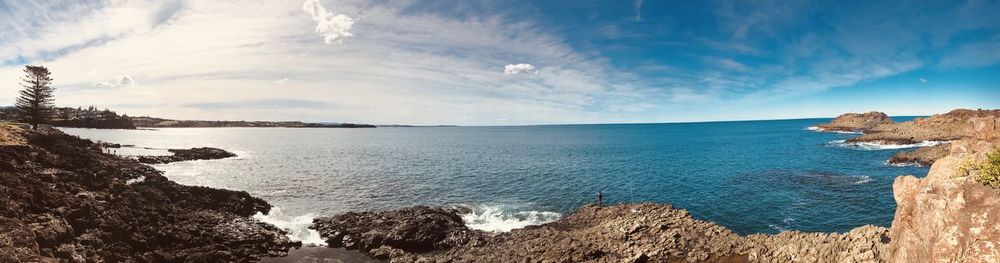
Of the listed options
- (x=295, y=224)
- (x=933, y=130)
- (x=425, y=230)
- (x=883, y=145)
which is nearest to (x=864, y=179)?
(x=425, y=230)

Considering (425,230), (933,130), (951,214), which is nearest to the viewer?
(951,214)

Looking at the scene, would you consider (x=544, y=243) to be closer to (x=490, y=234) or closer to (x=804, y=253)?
(x=490, y=234)

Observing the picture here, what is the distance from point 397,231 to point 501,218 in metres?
12.1

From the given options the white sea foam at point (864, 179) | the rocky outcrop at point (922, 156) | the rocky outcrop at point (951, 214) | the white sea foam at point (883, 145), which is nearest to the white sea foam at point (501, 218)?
the rocky outcrop at point (951, 214)

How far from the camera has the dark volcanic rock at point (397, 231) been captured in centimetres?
3447

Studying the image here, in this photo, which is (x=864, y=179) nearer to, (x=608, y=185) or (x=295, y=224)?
(x=608, y=185)

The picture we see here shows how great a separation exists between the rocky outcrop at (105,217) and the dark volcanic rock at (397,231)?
4310 millimetres

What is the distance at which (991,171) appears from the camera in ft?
50.6

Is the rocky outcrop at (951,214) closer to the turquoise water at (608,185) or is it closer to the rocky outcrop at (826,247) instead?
the rocky outcrop at (826,247)

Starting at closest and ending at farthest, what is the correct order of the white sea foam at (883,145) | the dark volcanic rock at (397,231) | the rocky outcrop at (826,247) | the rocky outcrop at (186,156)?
the rocky outcrop at (826,247), the dark volcanic rock at (397,231), the rocky outcrop at (186,156), the white sea foam at (883,145)

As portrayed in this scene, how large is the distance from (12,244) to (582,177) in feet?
203

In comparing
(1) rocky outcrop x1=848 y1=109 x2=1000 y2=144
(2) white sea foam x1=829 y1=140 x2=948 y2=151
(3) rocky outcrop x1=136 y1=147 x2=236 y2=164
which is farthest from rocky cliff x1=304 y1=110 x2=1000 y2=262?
(1) rocky outcrop x1=848 y1=109 x2=1000 y2=144

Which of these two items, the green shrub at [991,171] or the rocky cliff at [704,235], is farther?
the rocky cliff at [704,235]

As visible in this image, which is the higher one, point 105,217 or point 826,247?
point 105,217
